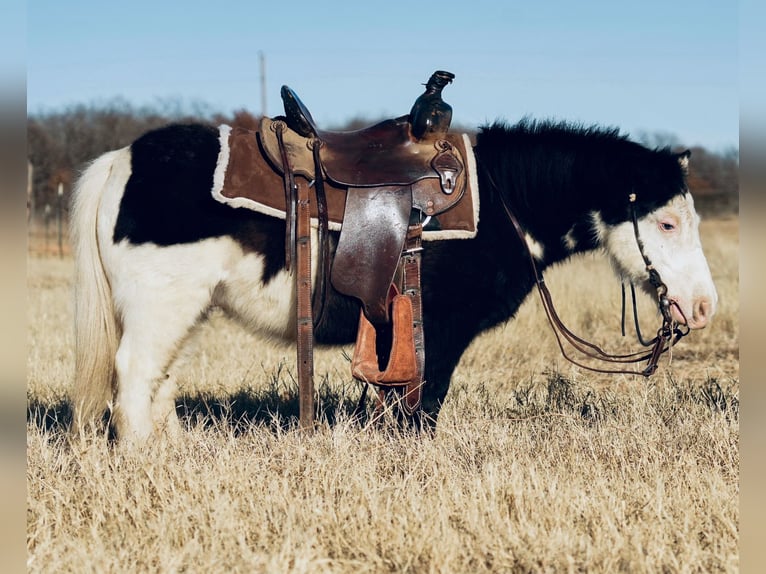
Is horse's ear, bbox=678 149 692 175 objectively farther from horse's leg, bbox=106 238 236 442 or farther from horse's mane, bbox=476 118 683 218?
horse's leg, bbox=106 238 236 442

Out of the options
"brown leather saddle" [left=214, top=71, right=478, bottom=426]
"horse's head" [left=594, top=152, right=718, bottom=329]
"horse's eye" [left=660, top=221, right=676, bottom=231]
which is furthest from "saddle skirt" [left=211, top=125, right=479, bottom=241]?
"horse's eye" [left=660, top=221, right=676, bottom=231]

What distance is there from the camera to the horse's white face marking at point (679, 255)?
4.01 meters

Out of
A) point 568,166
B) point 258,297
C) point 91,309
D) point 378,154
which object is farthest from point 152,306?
point 568,166

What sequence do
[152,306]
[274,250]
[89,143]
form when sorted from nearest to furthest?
[152,306], [274,250], [89,143]

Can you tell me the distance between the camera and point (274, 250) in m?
3.92

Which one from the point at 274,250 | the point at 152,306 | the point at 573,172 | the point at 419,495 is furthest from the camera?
the point at 573,172

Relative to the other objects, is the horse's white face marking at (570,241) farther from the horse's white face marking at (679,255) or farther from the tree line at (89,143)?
the tree line at (89,143)

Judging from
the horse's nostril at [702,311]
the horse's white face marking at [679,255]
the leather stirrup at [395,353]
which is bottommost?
the leather stirrup at [395,353]

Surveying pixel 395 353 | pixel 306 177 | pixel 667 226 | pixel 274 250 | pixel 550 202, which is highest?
pixel 306 177

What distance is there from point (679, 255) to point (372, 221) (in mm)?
1534

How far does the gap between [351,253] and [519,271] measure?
0.87 meters

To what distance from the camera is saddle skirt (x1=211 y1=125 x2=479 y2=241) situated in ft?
12.7

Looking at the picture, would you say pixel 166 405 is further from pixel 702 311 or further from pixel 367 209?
pixel 702 311

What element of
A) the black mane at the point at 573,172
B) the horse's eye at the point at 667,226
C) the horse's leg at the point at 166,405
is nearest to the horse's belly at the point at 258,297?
the horse's leg at the point at 166,405
